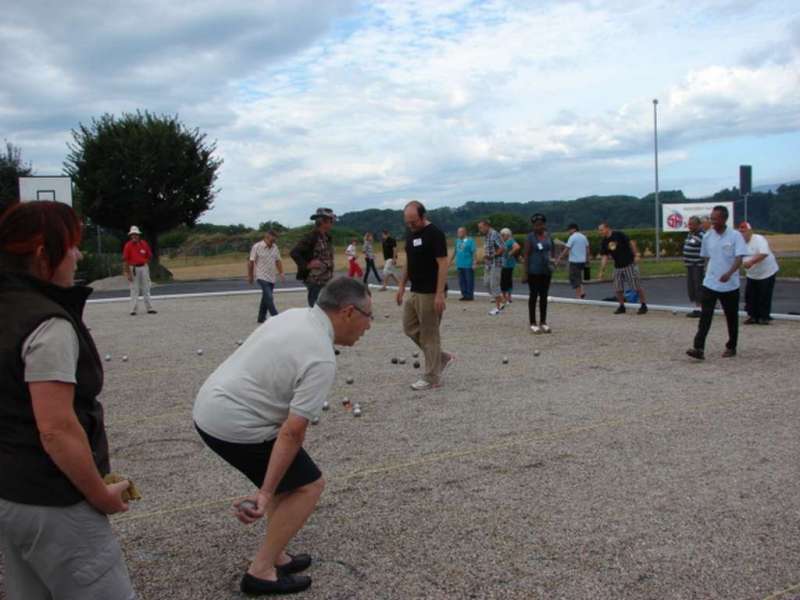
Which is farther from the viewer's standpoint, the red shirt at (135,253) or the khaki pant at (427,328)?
the red shirt at (135,253)

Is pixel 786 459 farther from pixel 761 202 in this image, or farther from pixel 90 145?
pixel 761 202

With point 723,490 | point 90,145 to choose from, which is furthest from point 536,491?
point 90,145

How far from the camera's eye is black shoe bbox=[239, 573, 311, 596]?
3.35 metres

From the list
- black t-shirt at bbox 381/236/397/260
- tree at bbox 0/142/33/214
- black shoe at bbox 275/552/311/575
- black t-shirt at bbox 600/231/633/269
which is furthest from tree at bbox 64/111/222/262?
black shoe at bbox 275/552/311/575

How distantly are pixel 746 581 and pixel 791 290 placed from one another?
17.3 m

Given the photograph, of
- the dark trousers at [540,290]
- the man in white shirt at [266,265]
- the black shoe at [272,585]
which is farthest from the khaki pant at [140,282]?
the black shoe at [272,585]

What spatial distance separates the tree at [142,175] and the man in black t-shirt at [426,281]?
33.6 metres

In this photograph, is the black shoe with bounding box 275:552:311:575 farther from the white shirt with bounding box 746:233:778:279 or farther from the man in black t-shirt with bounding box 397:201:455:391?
the white shirt with bounding box 746:233:778:279

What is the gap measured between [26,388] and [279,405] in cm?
115

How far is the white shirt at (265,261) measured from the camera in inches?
537

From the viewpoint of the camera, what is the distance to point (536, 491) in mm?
4617

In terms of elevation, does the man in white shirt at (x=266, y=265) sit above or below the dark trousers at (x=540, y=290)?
above

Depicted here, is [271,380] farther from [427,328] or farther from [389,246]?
[389,246]

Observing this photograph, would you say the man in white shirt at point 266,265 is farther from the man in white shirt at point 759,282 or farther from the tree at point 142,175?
the tree at point 142,175
